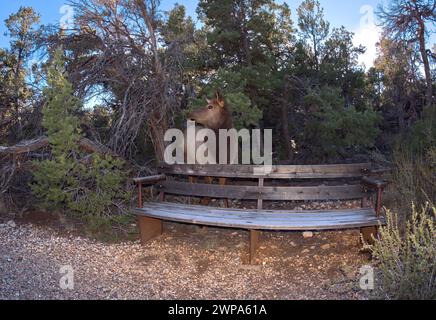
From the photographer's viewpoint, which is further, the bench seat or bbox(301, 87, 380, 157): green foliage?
bbox(301, 87, 380, 157): green foliage

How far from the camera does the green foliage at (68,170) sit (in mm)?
6781

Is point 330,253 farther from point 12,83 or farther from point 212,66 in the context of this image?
point 12,83

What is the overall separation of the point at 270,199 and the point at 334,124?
382cm

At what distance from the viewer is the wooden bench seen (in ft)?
17.9

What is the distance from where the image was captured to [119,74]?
8633mm

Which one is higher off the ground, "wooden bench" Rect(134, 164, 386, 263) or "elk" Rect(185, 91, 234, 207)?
"elk" Rect(185, 91, 234, 207)

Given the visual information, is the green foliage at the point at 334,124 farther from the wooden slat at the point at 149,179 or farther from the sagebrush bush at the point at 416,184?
the wooden slat at the point at 149,179

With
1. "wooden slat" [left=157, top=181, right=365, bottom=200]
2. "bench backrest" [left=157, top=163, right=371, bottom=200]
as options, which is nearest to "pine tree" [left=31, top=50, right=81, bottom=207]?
"bench backrest" [left=157, top=163, right=371, bottom=200]

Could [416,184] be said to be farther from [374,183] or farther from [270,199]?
[270,199]

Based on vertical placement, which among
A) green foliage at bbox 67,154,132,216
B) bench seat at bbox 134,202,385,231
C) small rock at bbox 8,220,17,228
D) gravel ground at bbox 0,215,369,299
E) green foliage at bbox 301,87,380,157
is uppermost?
green foliage at bbox 301,87,380,157

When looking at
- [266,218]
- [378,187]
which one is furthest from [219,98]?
[378,187]

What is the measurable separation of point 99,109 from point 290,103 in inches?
217

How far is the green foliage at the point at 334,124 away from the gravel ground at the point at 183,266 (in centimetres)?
341

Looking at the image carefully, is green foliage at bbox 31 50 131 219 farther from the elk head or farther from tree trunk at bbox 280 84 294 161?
tree trunk at bbox 280 84 294 161
